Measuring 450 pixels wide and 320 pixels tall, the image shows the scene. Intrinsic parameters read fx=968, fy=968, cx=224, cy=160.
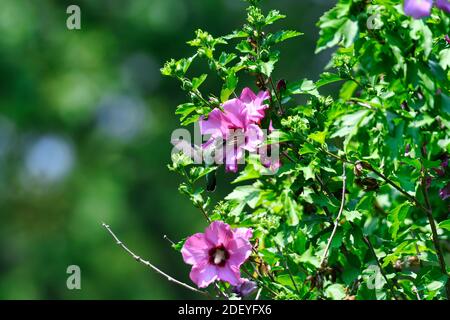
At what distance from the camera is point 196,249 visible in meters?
2.18

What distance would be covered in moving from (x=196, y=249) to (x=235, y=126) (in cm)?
29

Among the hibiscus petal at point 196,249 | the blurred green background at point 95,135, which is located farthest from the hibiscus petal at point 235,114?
the blurred green background at point 95,135

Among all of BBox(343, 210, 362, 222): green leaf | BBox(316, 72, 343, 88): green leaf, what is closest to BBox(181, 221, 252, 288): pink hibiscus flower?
BBox(343, 210, 362, 222): green leaf

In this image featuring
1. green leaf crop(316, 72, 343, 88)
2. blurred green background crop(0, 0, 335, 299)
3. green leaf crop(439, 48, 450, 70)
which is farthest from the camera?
blurred green background crop(0, 0, 335, 299)

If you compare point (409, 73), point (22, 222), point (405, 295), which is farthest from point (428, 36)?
point (22, 222)

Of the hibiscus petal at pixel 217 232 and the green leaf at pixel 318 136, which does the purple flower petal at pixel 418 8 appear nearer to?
the green leaf at pixel 318 136

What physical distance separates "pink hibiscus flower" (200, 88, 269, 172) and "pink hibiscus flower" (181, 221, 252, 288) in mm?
152

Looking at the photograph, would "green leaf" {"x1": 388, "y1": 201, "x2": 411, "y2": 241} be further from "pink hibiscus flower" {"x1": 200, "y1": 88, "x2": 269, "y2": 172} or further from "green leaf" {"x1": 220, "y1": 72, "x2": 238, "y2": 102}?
"green leaf" {"x1": 220, "y1": 72, "x2": 238, "y2": 102}

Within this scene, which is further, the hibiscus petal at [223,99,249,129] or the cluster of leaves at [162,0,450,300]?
the hibiscus petal at [223,99,249,129]

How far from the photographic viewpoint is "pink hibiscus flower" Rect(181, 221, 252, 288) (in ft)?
6.98

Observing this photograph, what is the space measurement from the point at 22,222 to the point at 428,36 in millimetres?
13367

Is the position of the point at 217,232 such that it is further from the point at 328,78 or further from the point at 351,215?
the point at 328,78

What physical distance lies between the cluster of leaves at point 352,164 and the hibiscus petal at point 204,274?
0.09m
